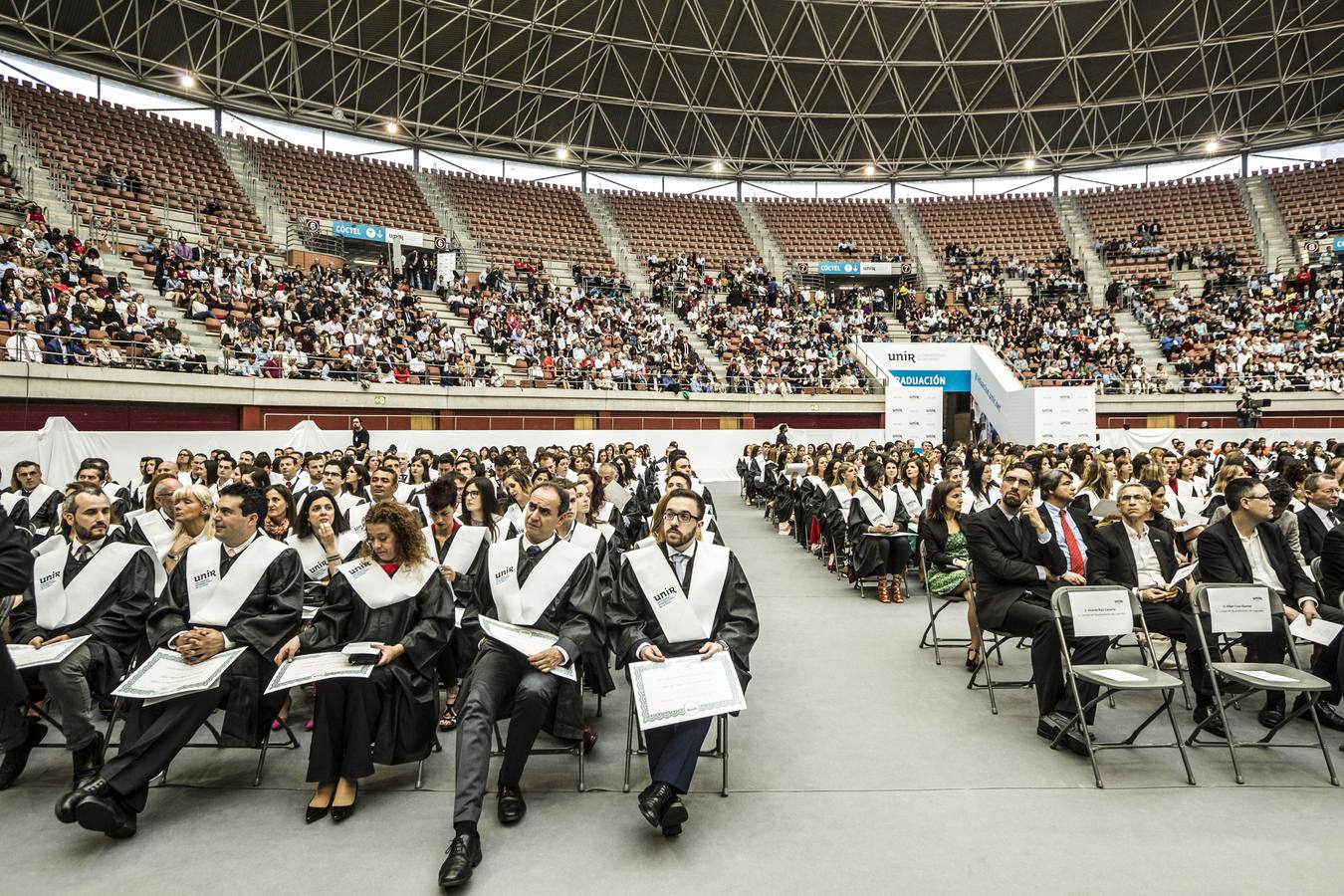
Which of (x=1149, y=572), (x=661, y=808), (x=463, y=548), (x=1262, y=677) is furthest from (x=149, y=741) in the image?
(x=1149, y=572)

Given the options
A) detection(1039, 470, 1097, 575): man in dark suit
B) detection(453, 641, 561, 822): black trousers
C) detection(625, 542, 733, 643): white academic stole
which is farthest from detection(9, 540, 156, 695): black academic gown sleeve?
detection(1039, 470, 1097, 575): man in dark suit

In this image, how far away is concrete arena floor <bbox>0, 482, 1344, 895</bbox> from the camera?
302 centimetres

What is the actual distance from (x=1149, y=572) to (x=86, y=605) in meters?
6.66

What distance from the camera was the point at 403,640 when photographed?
3.81m

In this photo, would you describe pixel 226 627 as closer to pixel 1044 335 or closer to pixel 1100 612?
pixel 1100 612

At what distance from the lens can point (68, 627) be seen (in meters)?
4.07

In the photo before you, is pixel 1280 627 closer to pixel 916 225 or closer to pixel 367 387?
pixel 367 387

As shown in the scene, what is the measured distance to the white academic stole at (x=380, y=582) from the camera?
154 inches

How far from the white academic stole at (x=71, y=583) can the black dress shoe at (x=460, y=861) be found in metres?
2.60

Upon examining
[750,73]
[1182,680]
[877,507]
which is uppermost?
[750,73]

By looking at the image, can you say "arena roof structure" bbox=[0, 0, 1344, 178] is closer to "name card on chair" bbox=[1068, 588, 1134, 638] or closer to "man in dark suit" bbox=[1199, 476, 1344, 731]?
"man in dark suit" bbox=[1199, 476, 1344, 731]

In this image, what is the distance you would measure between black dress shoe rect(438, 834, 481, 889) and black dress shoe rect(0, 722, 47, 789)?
2428mm

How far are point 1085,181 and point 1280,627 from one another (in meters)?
38.7

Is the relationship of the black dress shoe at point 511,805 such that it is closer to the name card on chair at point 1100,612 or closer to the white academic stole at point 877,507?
the name card on chair at point 1100,612
